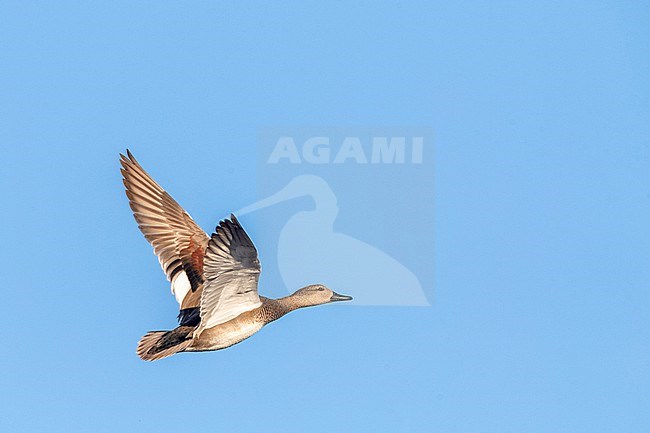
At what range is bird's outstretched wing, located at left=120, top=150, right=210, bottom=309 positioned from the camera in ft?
30.9

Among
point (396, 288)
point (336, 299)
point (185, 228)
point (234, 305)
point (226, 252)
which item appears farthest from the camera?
point (396, 288)

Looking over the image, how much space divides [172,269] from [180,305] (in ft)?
1.24

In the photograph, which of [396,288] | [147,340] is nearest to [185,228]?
[147,340]

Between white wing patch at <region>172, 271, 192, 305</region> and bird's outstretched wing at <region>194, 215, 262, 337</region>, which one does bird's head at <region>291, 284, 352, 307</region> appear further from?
white wing patch at <region>172, 271, 192, 305</region>

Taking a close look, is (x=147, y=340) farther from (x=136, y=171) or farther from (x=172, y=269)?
(x=136, y=171)

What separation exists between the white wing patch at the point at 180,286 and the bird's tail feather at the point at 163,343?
639 mm

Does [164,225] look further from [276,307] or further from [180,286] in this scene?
[276,307]

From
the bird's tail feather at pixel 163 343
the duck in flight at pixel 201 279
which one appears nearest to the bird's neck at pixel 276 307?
the duck in flight at pixel 201 279

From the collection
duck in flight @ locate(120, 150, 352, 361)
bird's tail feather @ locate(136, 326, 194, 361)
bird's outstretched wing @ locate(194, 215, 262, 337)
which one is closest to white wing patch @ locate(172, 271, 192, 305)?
duck in flight @ locate(120, 150, 352, 361)

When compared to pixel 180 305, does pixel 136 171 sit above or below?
above

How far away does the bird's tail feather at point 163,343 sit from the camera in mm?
8234

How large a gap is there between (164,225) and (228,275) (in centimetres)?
176

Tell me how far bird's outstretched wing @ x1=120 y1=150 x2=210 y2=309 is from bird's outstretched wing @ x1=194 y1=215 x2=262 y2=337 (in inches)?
45.9

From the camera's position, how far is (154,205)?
31.3ft
